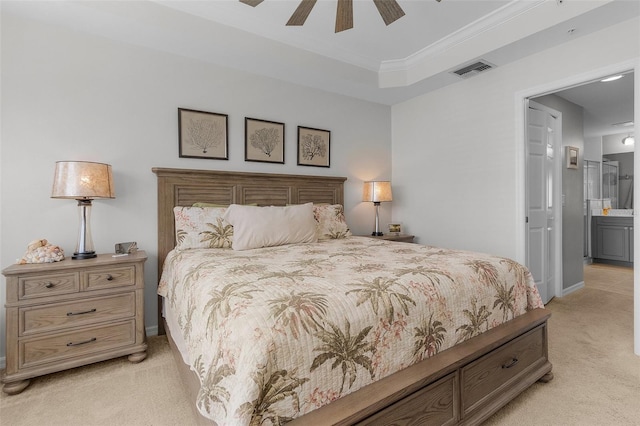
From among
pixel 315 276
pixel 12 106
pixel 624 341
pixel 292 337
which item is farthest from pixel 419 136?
pixel 12 106

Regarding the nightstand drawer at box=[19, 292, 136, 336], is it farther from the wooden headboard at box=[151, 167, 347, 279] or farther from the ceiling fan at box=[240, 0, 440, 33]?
the ceiling fan at box=[240, 0, 440, 33]

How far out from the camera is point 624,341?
2.47 meters

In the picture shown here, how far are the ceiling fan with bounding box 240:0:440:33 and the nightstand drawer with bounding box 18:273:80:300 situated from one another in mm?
2079

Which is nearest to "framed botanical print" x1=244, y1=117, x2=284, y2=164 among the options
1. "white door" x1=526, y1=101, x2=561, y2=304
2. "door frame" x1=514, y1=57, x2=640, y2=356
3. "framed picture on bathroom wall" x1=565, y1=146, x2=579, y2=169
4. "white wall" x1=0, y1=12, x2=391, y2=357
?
"white wall" x1=0, y1=12, x2=391, y2=357

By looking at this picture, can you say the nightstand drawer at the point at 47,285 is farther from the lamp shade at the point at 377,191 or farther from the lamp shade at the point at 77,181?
the lamp shade at the point at 377,191

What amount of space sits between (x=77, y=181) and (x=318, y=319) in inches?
81.0

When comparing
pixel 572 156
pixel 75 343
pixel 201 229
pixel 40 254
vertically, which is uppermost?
pixel 572 156

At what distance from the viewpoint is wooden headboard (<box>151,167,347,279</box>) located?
8.98 ft

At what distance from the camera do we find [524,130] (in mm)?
3004

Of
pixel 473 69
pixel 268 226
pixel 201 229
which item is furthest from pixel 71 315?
pixel 473 69

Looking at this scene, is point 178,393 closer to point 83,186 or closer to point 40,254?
point 40,254

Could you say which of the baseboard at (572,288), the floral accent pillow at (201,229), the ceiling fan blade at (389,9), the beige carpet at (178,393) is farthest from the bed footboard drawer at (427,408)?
the baseboard at (572,288)

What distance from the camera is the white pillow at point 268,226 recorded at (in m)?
2.48

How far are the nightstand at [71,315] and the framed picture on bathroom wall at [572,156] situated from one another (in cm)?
475
